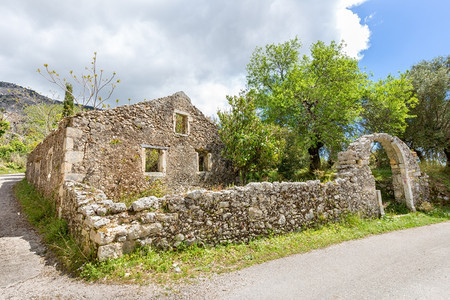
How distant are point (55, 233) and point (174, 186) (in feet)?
17.4

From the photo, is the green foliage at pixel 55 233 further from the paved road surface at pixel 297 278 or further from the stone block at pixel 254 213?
the stone block at pixel 254 213

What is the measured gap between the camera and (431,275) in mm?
4086

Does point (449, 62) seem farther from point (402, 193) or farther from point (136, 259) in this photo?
point (136, 259)

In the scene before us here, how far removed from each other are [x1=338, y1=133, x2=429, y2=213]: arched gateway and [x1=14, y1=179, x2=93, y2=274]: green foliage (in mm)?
8719

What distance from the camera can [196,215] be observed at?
203 inches

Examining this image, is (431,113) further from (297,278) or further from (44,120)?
(44,120)

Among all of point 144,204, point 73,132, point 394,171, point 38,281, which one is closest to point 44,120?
point 73,132

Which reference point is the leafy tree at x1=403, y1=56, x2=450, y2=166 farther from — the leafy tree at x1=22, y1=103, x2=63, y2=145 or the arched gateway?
the leafy tree at x1=22, y1=103, x2=63, y2=145

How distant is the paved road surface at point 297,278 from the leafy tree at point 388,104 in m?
12.0

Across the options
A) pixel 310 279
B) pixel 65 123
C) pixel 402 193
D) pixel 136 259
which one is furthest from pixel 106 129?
pixel 402 193

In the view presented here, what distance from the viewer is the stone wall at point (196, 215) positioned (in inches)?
175

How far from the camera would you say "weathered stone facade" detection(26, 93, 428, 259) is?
4734mm

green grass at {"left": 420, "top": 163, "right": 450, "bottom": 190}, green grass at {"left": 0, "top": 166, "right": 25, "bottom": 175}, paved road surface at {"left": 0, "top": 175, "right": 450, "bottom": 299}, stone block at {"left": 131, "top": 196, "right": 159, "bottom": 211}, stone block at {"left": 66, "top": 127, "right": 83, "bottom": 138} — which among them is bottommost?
paved road surface at {"left": 0, "top": 175, "right": 450, "bottom": 299}

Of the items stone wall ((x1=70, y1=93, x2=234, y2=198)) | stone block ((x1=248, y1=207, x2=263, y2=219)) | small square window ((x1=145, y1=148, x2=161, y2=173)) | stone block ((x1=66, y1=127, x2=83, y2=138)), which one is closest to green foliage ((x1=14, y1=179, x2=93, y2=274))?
stone wall ((x1=70, y1=93, x2=234, y2=198))
